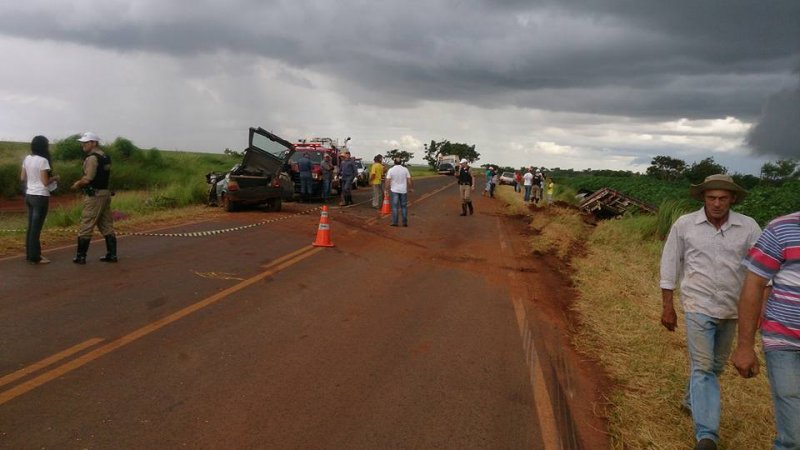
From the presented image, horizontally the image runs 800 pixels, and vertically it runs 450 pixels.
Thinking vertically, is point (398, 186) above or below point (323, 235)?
above

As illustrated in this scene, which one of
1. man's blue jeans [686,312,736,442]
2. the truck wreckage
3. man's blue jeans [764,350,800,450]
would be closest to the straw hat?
man's blue jeans [686,312,736,442]

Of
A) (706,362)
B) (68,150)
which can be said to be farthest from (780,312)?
(68,150)

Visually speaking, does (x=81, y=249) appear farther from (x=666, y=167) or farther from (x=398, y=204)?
(x=666, y=167)

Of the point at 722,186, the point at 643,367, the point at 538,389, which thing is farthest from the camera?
the point at 643,367

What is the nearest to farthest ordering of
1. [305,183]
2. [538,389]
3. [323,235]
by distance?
[538,389]
[323,235]
[305,183]

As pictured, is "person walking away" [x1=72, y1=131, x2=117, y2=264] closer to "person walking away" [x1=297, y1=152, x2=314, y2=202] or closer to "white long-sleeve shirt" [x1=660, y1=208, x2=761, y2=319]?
"white long-sleeve shirt" [x1=660, y1=208, x2=761, y2=319]

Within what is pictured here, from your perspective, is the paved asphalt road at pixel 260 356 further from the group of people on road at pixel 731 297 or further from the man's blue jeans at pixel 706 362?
the group of people on road at pixel 731 297

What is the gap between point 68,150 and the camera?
1463 inches

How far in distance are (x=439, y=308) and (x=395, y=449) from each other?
399cm

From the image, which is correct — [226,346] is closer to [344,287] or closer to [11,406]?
[11,406]

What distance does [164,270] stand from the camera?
30.7ft

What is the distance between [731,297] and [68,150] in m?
39.8

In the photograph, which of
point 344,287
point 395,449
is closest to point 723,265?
point 395,449

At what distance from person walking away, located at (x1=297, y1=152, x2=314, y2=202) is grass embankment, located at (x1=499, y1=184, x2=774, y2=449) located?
1278 centimetres
